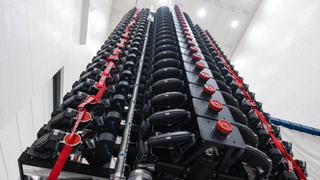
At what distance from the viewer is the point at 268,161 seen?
3.47ft

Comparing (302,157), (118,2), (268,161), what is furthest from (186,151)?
(118,2)

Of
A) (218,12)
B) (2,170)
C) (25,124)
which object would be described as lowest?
(2,170)

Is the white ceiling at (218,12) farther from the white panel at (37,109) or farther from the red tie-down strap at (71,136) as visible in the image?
the red tie-down strap at (71,136)

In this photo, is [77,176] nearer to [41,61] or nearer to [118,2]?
[41,61]

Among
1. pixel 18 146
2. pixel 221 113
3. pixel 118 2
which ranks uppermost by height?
pixel 221 113

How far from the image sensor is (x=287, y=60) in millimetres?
5652

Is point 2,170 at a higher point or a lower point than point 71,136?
lower

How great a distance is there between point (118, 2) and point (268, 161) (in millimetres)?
10269

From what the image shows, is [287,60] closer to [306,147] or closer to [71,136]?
[306,147]

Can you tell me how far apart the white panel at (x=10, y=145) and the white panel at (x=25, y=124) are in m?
0.10

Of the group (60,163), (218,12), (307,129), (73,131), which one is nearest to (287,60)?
(307,129)

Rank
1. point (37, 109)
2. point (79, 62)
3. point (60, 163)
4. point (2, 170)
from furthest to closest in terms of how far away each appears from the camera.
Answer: point (79, 62), point (37, 109), point (2, 170), point (60, 163)

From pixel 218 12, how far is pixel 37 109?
9736 millimetres

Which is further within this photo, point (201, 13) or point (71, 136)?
point (201, 13)
